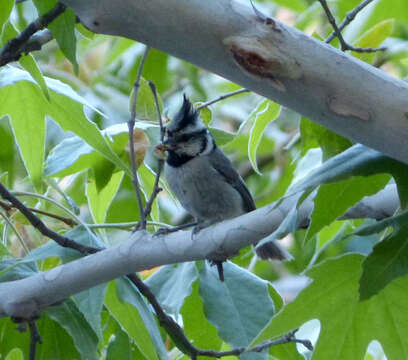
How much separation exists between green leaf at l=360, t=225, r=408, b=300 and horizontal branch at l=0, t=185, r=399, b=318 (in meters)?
0.15

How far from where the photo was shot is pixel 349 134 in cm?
111

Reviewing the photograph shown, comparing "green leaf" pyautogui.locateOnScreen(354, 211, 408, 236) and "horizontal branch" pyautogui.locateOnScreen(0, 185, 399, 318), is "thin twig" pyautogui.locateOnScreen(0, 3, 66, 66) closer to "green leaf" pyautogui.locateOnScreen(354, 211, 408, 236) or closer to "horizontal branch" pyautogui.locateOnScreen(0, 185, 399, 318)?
"horizontal branch" pyautogui.locateOnScreen(0, 185, 399, 318)

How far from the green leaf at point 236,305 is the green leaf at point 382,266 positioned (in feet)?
1.28

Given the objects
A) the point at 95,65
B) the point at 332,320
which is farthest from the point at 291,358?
the point at 95,65

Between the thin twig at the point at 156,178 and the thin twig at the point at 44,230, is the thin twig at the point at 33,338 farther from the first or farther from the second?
the thin twig at the point at 156,178

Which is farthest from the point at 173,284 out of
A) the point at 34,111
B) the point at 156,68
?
the point at 156,68

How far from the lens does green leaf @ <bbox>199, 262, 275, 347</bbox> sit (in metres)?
1.50

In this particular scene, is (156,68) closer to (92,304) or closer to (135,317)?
(135,317)

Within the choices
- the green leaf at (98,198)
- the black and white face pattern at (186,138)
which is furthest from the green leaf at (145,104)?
the black and white face pattern at (186,138)

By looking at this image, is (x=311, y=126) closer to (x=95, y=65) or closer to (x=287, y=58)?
(x=287, y=58)

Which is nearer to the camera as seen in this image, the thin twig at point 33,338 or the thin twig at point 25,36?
the thin twig at point 25,36

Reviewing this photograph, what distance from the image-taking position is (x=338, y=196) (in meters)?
1.22

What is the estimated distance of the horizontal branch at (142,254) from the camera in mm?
1279

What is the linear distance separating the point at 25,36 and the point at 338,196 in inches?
24.9
